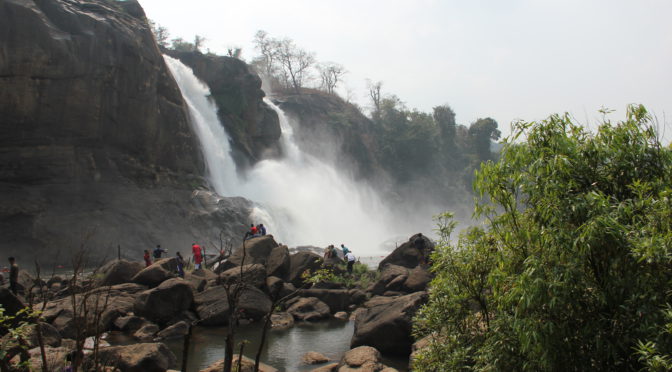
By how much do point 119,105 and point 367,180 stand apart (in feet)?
132

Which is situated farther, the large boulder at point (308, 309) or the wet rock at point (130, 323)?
the large boulder at point (308, 309)

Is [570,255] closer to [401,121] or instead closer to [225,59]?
[225,59]

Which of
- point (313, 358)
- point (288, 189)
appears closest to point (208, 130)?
point (288, 189)

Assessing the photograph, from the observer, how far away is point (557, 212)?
576 cm

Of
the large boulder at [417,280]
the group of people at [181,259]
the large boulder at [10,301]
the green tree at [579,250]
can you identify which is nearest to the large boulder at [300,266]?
the large boulder at [417,280]

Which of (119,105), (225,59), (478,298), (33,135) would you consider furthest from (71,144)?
(478,298)

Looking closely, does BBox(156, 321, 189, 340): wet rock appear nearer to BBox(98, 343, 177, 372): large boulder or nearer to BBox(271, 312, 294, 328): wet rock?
BBox(271, 312, 294, 328): wet rock

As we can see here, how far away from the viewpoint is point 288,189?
47.2 m

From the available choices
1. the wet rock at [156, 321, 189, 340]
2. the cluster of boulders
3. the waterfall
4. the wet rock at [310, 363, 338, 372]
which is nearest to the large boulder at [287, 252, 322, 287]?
the cluster of boulders

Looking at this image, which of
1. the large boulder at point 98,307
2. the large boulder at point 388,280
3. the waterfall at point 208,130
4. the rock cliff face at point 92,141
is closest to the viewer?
the large boulder at point 98,307

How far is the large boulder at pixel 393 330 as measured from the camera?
42.4ft

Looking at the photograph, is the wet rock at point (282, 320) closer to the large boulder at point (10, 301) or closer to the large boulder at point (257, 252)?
the large boulder at point (257, 252)

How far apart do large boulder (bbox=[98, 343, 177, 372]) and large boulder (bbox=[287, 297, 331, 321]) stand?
7.70m

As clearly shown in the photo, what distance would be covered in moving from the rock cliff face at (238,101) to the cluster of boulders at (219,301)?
81.9 ft
